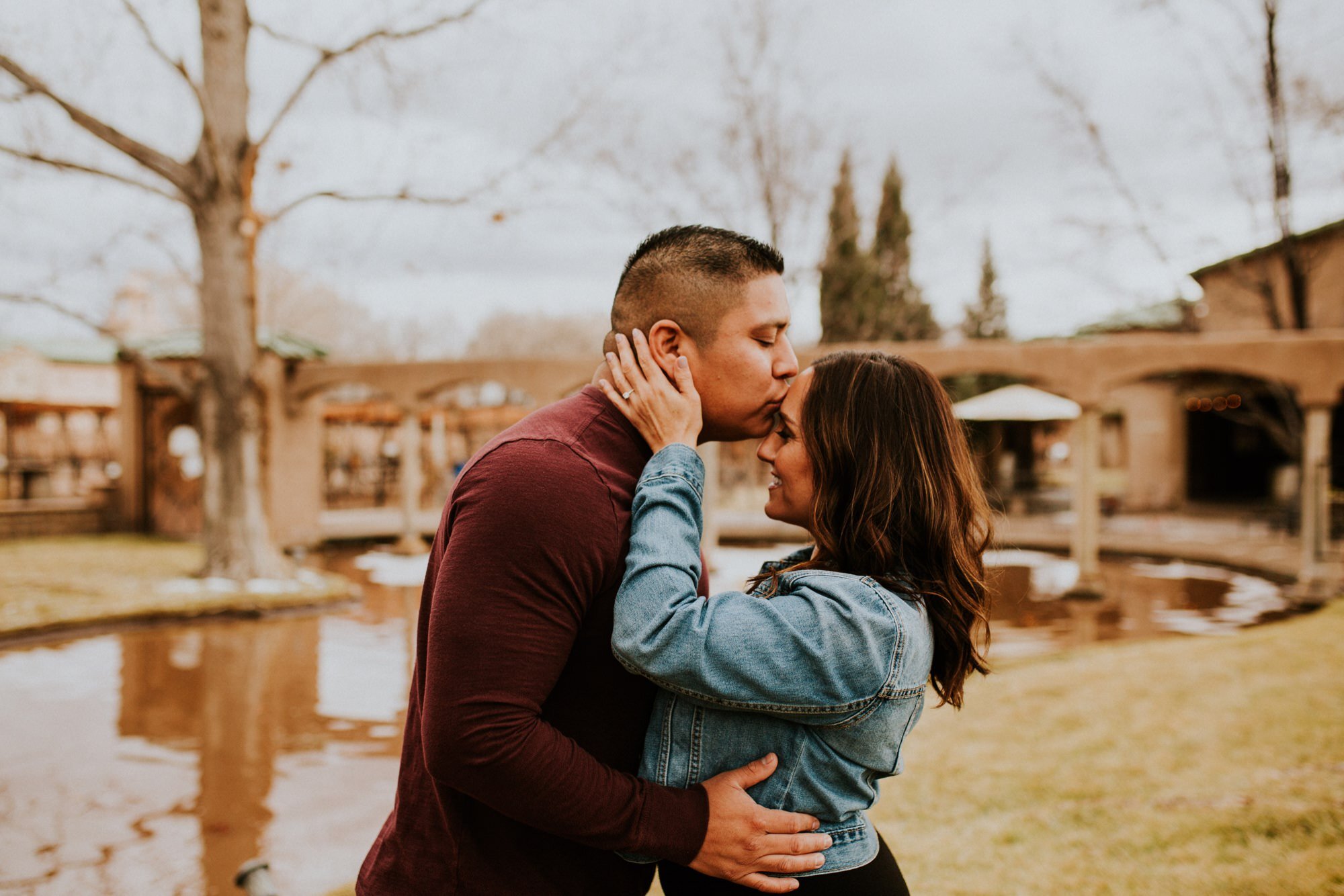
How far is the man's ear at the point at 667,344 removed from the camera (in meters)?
1.70

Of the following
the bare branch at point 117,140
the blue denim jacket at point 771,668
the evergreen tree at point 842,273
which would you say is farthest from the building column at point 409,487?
the blue denim jacket at point 771,668

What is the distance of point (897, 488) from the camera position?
1673 millimetres

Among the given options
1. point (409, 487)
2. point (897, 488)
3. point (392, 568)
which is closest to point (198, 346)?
point (409, 487)

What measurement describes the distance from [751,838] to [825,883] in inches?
8.6

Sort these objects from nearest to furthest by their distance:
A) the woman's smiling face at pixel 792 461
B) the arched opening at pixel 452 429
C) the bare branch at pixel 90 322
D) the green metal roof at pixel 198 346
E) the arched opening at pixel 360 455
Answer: the woman's smiling face at pixel 792 461 < the bare branch at pixel 90 322 < the green metal roof at pixel 198 346 < the arched opening at pixel 360 455 < the arched opening at pixel 452 429

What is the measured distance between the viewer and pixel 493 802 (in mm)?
1367

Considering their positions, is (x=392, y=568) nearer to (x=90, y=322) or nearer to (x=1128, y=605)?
(x=90, y=322)

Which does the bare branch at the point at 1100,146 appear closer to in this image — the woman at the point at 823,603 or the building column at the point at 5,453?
the woman at the point at 823,603

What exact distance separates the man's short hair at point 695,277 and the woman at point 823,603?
3.0 inches

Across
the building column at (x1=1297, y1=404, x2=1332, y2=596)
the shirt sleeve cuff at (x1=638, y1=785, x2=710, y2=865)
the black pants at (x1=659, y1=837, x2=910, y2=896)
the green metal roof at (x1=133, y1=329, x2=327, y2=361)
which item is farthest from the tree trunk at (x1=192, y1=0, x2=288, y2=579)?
the building column at (x1=1297, y1=404, x2=1332, y2=596)

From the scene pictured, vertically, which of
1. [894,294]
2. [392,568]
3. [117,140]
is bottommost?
[392,568]

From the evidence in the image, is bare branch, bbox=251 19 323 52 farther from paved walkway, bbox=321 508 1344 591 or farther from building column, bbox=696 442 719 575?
paved walkway, bbox=321 508 1344 591

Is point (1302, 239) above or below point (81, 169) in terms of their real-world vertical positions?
above

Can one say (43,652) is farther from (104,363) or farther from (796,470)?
(104,363)
